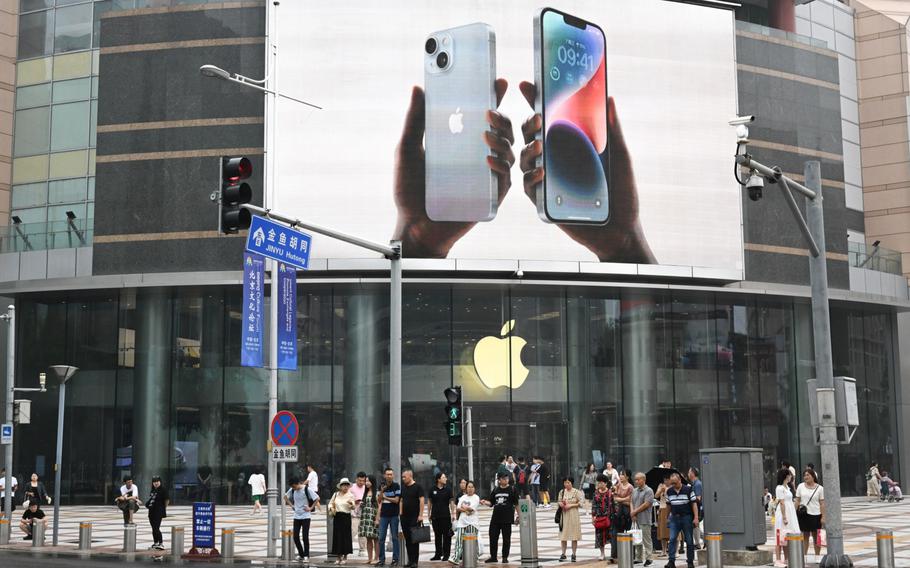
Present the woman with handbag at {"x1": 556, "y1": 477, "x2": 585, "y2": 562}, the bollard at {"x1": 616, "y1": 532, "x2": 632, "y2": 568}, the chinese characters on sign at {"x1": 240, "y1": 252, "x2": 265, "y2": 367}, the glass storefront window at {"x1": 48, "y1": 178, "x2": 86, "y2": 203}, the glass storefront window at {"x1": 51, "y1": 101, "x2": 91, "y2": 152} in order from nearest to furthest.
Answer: the bollard at {"x1": 616, "y1": 532, "x2": 632, "y2": 568}
the woman with handbag at {"x1": 556, "y1": 477, "x2": 585, "y2": 562}
the chinese characters on sign at {"x1": 240, "y1": 252, "x2": 265, "y2": 367}
the glass storefront window at {"x1": 48, "y1": 178, "x2": 86, "y2": 203}
the glass storefront window at {"x1": 51, "y1": 101, "x2": 91, "y2": 152}

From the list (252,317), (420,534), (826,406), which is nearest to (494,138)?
(252,317)

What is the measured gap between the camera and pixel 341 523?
23281 mm

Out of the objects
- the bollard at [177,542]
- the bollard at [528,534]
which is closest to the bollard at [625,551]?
the bollard at [528,534]

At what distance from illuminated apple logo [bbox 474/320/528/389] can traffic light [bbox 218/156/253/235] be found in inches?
1068

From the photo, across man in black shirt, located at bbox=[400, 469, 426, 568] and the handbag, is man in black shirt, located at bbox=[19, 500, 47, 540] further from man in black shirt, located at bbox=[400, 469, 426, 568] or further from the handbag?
the handbag

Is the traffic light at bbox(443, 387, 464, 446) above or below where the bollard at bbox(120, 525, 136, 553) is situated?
above

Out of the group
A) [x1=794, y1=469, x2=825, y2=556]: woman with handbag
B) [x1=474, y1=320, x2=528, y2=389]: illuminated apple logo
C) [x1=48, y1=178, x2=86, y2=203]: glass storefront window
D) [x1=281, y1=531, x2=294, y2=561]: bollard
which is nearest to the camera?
[x1=794, y1=469, x2=825, y2=556]: woman with handbag

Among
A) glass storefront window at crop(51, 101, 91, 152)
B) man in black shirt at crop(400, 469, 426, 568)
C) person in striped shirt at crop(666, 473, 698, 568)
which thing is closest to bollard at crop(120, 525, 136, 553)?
man in black shirt at crop(400, 469, 426, 568)

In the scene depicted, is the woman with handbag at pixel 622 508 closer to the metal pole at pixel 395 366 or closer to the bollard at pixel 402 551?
the bollard at pixel 402 551

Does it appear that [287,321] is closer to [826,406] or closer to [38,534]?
[38,534]

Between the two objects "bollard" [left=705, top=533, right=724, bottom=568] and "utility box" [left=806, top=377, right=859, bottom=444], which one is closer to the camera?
"bollard" [left=705, top=533, right=724, bottom=568]

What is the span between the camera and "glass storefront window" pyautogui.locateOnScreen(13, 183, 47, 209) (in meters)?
46.1

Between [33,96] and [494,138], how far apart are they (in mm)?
19932

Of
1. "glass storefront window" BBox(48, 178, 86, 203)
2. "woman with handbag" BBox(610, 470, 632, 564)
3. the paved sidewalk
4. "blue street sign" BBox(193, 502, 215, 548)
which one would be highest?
"glass storefront window" BBox(48, 178, 86, 203)
